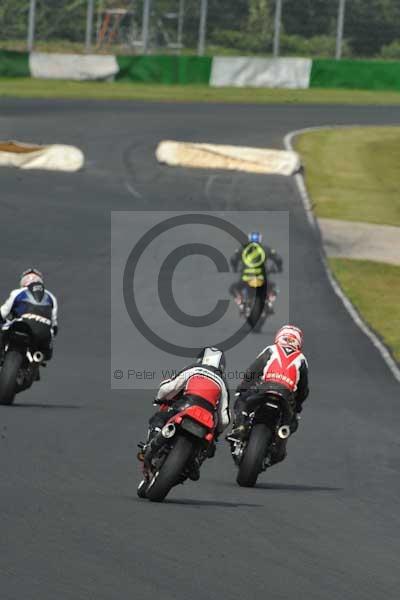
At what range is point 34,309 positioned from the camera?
16.7m

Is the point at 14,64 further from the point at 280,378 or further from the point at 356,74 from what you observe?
the point at 280,378

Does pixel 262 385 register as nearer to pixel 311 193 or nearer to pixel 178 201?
pixel 178 201

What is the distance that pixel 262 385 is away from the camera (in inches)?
478

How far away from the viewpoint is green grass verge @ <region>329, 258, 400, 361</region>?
27469 millimetres

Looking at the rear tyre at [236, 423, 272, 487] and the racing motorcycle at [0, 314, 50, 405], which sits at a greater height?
the rear tyre at [236, 423, 272, 487]

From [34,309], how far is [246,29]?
173 ft

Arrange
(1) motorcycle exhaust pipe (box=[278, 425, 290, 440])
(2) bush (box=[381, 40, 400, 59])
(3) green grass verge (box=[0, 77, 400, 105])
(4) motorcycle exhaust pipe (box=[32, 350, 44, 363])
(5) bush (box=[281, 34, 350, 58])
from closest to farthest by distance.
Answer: (1) motorcycle exhaust pipe (box=[278, 425, 290, 440]) < (4) motorcycle exhaust pipe (box=[32, 350, 44, 363]) < (3) green grass verge (box=[0, 77, 400, 105]) < (2) bush (box=[381, 40, 400, 59]) < (5) bush (box=[281, 34, 350, 58])

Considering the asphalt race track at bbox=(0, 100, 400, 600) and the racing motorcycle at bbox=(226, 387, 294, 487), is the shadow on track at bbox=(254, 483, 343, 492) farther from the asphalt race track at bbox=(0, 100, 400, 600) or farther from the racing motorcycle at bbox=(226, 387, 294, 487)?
the racing motorcycle at bbox=(226, 387, 294, 487)

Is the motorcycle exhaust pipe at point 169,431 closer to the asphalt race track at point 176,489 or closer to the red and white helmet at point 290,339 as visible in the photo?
the asphalt race track at point 176,489

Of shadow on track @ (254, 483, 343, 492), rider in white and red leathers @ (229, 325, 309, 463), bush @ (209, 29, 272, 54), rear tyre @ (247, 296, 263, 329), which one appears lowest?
bush @ (209, 29, 272, 54)

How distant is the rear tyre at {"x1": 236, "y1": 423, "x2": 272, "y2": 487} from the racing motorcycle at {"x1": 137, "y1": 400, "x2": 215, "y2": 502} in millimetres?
1092

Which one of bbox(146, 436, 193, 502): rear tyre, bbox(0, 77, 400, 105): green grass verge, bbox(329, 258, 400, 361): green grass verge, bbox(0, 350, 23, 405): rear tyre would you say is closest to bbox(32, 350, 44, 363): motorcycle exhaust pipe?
bbox(0, 350, 23, 405): rear tyre

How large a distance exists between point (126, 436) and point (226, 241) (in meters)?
20.2

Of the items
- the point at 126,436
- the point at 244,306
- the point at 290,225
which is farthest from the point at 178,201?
the point at 126,436
